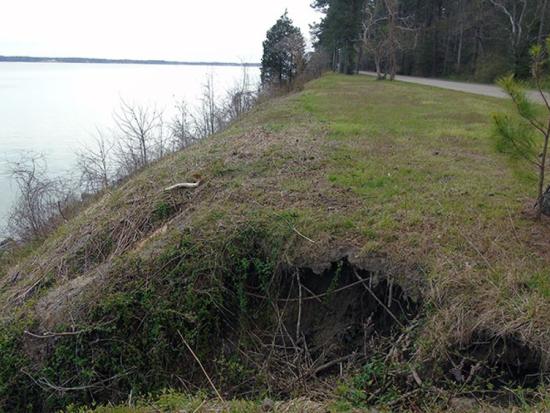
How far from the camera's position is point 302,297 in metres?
5.26

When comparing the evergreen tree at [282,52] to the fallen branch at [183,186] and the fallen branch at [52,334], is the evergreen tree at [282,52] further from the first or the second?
the fallen branch at [52,334]

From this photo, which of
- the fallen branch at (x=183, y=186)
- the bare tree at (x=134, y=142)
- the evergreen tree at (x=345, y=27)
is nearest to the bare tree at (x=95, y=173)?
the bare tree at (x=134, y=142)

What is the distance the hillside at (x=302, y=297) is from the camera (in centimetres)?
389

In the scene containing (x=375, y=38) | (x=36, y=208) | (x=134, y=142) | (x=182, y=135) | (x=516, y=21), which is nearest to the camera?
Result: (x=36, y=208)

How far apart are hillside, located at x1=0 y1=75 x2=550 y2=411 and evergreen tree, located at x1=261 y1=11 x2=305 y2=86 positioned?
28944 mm

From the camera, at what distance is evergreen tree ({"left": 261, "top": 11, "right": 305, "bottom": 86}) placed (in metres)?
34.6

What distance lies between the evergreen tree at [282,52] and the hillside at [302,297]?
95.0 ft

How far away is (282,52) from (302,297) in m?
32.1

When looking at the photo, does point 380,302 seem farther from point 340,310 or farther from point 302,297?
point 302,297

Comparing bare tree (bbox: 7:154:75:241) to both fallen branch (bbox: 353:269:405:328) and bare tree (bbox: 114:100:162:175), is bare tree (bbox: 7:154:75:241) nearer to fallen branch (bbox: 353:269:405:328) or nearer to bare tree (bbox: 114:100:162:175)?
bare tree (bbox: 114:100:162:175)

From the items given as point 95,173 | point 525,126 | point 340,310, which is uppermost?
point 525,126

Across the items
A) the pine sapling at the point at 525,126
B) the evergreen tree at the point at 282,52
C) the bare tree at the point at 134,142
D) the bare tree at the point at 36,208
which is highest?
the evergreen tree at the point at 282,52

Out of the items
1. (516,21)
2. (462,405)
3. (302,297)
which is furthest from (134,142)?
(516,21)


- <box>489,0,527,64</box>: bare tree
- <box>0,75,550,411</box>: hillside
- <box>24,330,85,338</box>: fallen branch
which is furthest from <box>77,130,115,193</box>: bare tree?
<box>489,0,527,64</box>: bare tree
